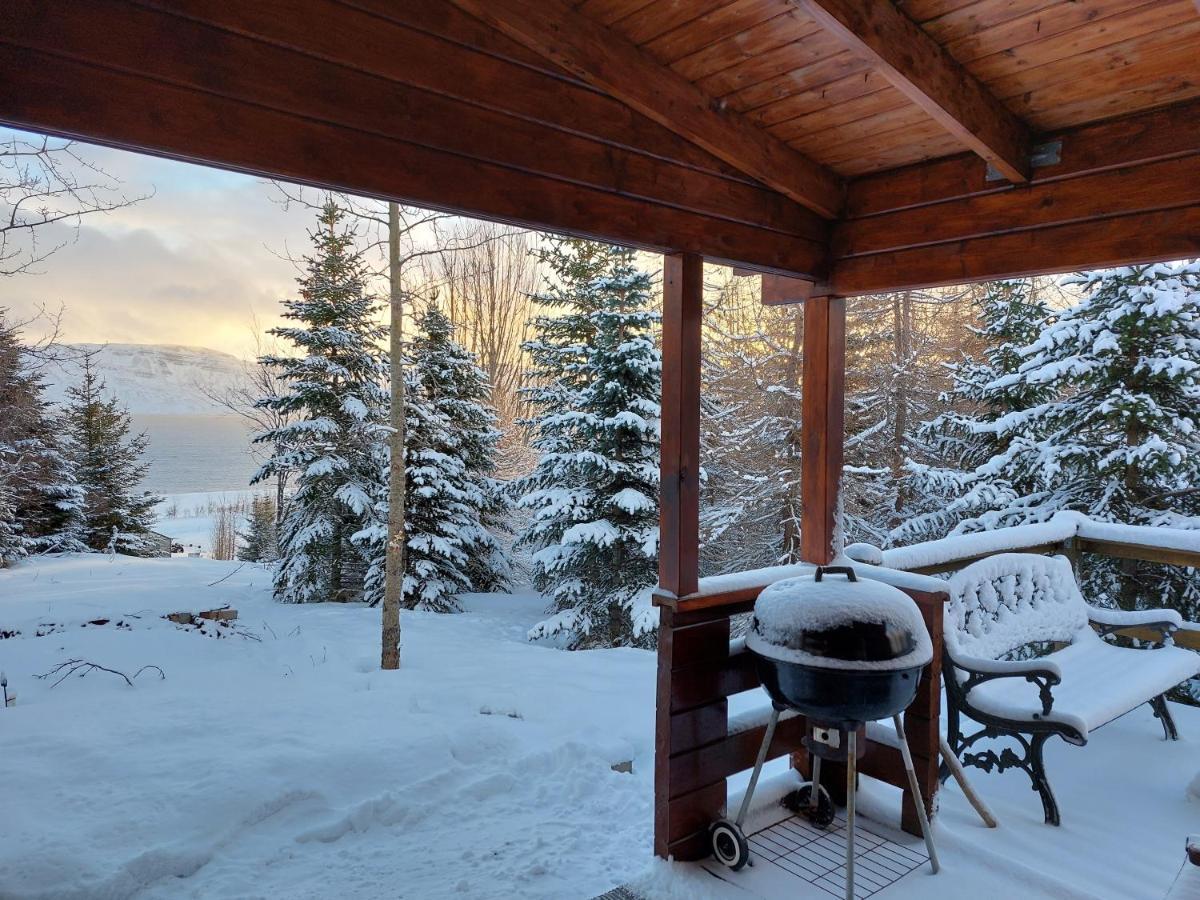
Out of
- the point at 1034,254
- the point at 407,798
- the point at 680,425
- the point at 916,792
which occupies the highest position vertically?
the point at 1034,254

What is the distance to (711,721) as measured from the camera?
242 centimetres

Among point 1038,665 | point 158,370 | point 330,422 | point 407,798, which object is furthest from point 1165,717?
point 158,370

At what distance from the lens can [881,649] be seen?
2.01 meters

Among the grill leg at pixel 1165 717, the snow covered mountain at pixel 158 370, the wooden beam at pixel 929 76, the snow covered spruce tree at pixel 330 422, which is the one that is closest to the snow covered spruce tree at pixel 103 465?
the snow covered mountain at pixel 158 370

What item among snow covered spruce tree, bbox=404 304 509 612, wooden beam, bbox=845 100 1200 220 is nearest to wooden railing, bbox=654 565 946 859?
wooden beam, bbox=845 100 1200 220

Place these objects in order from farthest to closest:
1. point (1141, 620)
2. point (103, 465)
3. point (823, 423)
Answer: point (103, 465) < point (1141, 620) < point (823, 423)

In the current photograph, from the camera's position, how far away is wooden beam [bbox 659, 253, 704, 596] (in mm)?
2475

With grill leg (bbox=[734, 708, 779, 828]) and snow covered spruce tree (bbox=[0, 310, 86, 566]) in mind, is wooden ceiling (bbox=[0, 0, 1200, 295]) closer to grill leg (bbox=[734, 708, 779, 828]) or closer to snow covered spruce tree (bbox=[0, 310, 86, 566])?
grill leg (bbox=[734, 708, 779, 828])

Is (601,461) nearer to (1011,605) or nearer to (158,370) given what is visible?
(1011,605)

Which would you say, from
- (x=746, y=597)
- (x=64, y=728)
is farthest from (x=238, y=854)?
(x=746, y=597)

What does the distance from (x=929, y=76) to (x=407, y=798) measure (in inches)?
124

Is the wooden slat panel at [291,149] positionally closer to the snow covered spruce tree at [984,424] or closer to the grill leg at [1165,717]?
the grill leg at [1165,717]

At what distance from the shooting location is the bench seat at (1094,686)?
263 centimetres

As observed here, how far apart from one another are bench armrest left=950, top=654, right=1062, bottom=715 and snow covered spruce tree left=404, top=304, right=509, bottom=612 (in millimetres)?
6926
